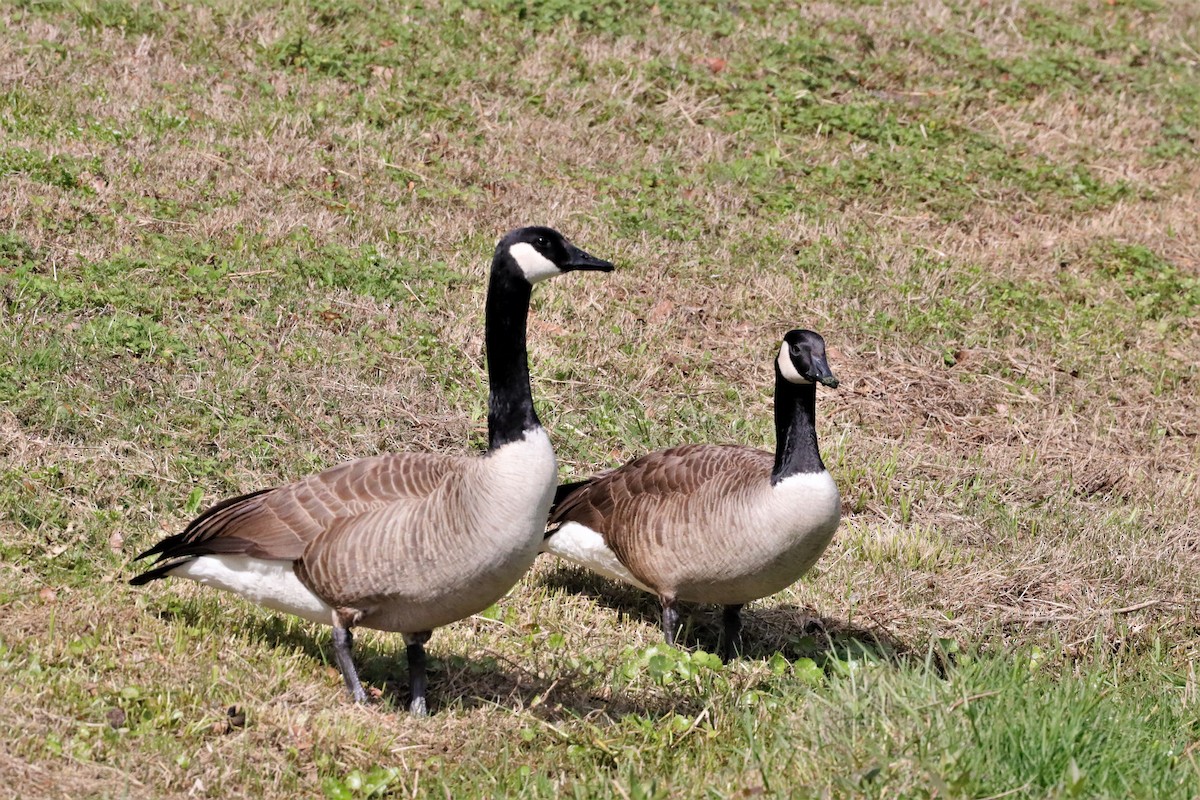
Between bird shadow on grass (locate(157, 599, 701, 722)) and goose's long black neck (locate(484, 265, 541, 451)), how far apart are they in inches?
44.1

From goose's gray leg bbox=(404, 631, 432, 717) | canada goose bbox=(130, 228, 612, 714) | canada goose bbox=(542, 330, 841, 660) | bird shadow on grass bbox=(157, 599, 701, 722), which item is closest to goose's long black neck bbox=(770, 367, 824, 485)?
canada goose bbox=(542, 330, 841, 660)

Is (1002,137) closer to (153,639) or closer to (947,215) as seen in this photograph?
(947,215)

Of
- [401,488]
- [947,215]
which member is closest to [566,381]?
[401,488]

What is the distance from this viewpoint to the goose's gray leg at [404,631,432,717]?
5297 millimetres

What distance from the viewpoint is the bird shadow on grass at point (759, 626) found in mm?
6477

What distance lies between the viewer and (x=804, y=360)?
5.98 meters

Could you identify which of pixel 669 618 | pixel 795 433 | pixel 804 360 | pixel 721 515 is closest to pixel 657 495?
pixel 721 515

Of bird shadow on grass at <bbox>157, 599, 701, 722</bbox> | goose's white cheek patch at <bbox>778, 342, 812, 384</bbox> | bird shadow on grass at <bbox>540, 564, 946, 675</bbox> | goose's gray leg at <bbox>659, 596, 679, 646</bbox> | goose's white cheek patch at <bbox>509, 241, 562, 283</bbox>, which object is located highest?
goose's white cheek patch at <bbox>509, 241, 562, 283</bbox>

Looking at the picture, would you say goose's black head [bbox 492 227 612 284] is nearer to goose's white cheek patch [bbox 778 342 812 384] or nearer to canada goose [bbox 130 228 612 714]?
canada goose [bbox 130 228 612 714]

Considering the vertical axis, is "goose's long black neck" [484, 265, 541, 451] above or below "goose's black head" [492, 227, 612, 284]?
below

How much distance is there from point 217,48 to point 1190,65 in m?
9.49

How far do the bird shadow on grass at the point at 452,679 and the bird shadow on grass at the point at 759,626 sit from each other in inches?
37.2

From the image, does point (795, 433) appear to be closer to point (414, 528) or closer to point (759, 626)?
point (759, 626)

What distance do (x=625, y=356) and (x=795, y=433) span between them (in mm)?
2596
